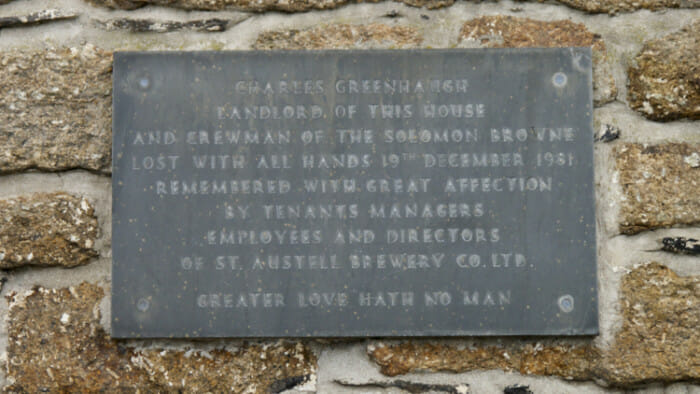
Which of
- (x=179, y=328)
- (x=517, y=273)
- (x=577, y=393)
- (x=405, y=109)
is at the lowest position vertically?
(x=577, y=393)

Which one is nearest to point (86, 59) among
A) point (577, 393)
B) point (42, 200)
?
point (42, 200)

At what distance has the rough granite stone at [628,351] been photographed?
1.44 m

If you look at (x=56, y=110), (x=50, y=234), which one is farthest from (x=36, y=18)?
(x=50, y=234)

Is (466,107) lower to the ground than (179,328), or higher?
higher

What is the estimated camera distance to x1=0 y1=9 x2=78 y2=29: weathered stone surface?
4.96 feet

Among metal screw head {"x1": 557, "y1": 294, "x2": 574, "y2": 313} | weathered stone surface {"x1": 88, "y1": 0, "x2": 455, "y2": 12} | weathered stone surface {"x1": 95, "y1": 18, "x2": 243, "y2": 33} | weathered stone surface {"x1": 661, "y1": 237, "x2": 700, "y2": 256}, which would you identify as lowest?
metal screw head {"x1": 557, "y1": 294, "x2": 574, "y2": 313}

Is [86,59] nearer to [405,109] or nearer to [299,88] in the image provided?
[299,88]

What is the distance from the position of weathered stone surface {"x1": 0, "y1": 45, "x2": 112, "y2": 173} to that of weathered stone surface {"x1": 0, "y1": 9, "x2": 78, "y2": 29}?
68 millimetres

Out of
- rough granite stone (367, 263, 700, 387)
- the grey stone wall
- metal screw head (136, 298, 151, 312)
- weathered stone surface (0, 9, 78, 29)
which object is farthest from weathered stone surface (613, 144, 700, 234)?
weathered stone surface (0, 9, 78, 29)

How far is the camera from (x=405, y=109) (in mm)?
1449

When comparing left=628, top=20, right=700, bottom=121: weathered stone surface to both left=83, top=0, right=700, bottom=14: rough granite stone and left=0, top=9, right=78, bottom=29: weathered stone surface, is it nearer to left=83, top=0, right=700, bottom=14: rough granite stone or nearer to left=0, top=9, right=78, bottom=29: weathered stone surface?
left=83, top=0, right=700, bottom=14: rough granite stone

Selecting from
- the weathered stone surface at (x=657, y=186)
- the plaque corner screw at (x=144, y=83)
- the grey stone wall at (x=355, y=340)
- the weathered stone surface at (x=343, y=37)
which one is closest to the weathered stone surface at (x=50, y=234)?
the grey stone wall at (x=355, y=340)

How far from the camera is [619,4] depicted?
4.94ft

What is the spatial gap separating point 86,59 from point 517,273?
3.36 ft
